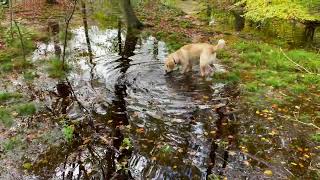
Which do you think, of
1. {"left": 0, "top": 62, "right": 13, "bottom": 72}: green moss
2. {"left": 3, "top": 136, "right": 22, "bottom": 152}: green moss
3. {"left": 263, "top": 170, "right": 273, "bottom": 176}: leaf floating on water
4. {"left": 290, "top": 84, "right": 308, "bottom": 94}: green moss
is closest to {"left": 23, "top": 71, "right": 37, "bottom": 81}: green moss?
{"left": 0, "top": 62, "right": 13, "bottom": 72}: green moss

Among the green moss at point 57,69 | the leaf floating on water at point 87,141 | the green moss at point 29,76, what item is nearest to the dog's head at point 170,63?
the green moss at point 57,69

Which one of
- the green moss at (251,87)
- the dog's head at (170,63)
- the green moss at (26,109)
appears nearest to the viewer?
the green moss at (26,109)

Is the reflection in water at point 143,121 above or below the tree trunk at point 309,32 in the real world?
below

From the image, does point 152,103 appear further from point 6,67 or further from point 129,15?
point 129,15

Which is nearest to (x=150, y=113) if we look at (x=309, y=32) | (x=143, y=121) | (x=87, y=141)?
(x=143, y=121)

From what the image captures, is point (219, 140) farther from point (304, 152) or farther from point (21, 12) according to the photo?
point (21, 12)

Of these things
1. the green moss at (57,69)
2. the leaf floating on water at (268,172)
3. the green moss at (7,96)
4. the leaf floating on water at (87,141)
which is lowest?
the leaf floating on water at (268,172)

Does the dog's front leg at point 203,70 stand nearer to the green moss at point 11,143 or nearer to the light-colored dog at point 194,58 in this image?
the light-colored dog at point 194,58

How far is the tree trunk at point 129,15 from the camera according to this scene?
662 inches

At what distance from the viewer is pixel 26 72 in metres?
11.0

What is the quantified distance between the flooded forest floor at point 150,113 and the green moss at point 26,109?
0.11 feet

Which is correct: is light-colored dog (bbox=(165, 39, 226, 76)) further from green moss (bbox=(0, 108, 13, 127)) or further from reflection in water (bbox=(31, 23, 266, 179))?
green moss (bbox=(0, 108, 13, 127))

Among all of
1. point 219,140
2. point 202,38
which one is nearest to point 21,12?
point 202,38

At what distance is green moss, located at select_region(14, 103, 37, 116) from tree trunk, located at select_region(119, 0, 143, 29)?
30.0 feet
